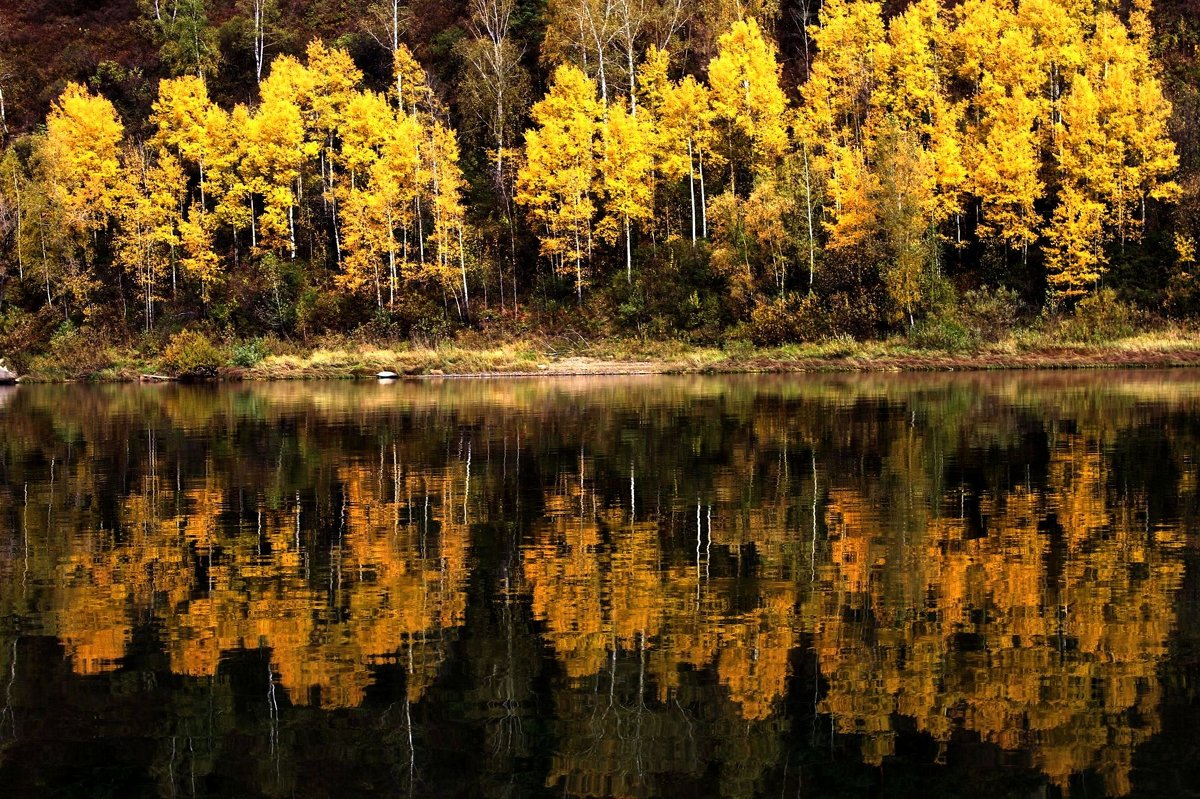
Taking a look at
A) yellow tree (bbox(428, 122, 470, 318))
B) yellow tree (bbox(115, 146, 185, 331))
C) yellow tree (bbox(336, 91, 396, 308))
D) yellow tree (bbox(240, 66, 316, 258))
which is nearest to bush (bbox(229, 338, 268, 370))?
yellow tree (bbox(336, 91, 396, 308))

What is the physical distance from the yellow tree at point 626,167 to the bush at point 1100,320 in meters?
24.8

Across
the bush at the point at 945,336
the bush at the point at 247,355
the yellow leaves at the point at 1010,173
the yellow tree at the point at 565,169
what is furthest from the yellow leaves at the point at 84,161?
the yellow leaves at the point at 1010,173

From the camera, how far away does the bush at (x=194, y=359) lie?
6269 centimetres

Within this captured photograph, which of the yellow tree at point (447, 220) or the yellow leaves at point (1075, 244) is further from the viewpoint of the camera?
the yellow tree at point (447, 220)

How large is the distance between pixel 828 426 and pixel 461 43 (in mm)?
61543

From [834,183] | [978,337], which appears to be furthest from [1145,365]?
[834,183]

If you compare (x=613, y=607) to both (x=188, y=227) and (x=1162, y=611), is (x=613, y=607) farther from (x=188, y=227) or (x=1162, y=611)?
(x=188, y=227)

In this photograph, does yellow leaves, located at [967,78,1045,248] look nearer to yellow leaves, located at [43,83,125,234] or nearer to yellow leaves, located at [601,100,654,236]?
yellow leaves, located at [601,100,654,236]

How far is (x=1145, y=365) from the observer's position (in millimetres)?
52875

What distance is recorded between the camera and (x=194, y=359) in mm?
62594

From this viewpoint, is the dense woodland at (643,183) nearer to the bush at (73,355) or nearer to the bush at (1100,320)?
the bush at (1100,320)

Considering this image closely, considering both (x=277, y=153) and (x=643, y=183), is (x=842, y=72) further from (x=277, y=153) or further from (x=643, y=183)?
(x=277, y=153)

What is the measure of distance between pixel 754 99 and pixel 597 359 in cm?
2032

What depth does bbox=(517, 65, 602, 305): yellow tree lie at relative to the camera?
225 ft
